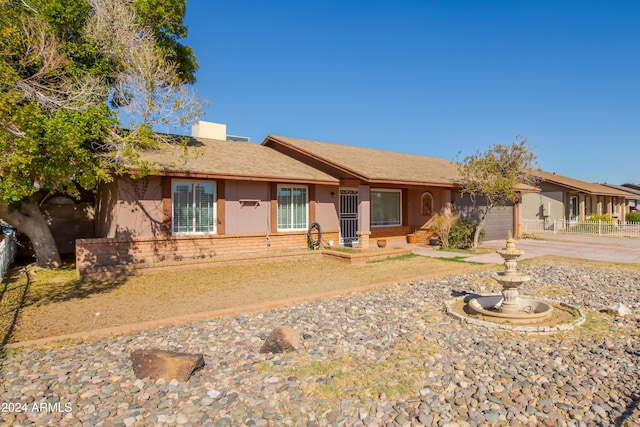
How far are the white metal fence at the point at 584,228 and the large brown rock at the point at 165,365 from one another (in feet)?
75.3

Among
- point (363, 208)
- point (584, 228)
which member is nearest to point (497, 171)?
point (363, 208)

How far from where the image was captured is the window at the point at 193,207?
12.0 metres

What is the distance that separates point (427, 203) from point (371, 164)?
3.74 metres

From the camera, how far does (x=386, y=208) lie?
1809cm

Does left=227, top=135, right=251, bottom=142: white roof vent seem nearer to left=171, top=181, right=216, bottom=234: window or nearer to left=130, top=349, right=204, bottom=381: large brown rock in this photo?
left=171, top=181, right=216, bottom=234: window

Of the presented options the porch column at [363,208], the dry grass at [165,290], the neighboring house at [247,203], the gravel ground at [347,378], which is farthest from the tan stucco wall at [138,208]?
the porch column at [363,208]

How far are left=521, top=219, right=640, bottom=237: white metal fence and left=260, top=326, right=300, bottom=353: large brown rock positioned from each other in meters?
21.6

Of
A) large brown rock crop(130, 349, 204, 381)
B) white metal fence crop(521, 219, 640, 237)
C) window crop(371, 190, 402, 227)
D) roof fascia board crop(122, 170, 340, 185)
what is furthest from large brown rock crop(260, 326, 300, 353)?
white metal fence crop(521, 219, 640, 237)

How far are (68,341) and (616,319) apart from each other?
8829 mm

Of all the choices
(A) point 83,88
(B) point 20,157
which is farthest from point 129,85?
(B) point 20,157

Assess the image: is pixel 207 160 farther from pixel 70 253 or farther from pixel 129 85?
pixel 70 253

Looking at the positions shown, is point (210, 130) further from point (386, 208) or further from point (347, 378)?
point (347, 378)

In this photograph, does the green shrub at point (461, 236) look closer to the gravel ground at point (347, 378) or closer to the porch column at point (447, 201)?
the porch column at point (447, 201)

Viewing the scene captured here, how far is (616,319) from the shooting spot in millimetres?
6461
